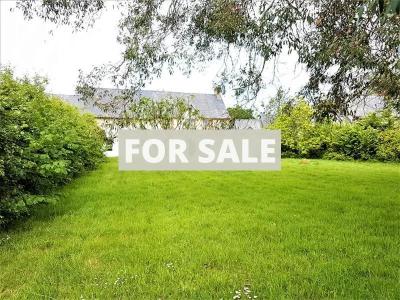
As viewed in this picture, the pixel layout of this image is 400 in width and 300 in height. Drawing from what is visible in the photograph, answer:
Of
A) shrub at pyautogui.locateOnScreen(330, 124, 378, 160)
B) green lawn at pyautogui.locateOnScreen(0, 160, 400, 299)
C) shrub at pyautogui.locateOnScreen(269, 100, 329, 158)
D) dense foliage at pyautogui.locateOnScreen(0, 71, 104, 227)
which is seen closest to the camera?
green lawn at pyautogui.locateOnScreen(0, 160, 400, 299)

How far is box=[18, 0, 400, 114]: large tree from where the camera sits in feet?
19.2

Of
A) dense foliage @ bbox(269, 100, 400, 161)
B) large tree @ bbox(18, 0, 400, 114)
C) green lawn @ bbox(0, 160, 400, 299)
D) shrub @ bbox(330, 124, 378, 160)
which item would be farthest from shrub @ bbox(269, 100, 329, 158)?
large tree @ bbox(18, 0, 400, 114)

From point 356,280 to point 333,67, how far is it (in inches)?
149

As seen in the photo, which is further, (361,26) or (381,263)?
(361,26)

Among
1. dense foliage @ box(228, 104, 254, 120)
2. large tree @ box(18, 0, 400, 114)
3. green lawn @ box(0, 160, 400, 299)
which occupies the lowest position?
green lawn @ box(0, 160, 400, 299)

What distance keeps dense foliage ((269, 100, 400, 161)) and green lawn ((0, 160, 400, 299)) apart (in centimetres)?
1324

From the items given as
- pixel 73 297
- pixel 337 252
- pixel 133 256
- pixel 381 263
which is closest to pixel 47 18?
pixel 133 256

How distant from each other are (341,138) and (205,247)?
19.9 meters

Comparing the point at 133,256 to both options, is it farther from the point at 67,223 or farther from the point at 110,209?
the point at 110,209

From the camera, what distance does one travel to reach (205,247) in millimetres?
4668

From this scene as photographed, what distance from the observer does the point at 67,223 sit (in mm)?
5949

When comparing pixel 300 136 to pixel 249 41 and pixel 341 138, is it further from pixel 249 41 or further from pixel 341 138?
pixel 249 41

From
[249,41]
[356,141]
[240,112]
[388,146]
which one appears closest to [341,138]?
[356,141]

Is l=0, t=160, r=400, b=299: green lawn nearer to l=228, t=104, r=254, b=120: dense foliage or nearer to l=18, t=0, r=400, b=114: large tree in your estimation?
l=228, t=104, r=254, b=120: dense foliage
